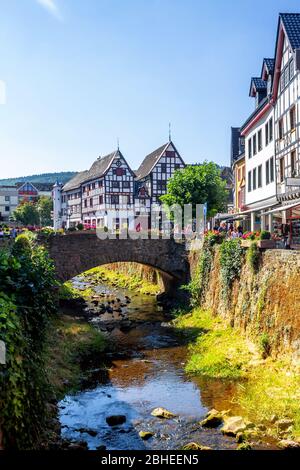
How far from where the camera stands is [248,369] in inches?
709

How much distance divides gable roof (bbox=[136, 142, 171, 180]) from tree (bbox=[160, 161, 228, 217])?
19.5 meters

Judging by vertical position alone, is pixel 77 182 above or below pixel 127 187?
A: above

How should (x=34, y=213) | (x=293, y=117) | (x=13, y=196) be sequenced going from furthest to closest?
(x=13, y=196), (x=34, y=213), (x=293, y=117)

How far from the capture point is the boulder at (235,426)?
42.7 ft

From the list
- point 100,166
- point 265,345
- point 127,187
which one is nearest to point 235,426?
point 265,345

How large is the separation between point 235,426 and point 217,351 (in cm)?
758

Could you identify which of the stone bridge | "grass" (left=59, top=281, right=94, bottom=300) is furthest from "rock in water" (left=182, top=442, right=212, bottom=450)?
"grass" (left=59, top=281, right=94, bottom=300)

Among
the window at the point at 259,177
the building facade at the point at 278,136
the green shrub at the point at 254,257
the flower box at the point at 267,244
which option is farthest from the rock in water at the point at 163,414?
the window at the point at 259,177

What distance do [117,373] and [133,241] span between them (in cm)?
1421

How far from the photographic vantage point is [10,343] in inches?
369

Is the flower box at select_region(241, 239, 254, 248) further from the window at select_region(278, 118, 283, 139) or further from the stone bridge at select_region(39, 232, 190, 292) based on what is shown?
the stone bridge at select_region(39, 232, 190, 292)

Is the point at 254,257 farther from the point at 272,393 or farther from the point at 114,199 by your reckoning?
the point at 114,199

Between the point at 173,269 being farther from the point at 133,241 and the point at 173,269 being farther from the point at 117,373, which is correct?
the point at 117,373
